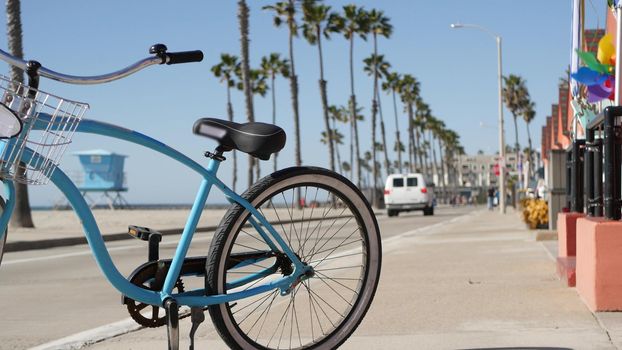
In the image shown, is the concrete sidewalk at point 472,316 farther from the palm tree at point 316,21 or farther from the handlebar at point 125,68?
the palm tree at point 316,21

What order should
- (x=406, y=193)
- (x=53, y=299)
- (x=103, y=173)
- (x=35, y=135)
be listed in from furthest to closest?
(x=103, y=173) < (x=406, y=193) < (x=53, y=299) < (x=35, y=135)

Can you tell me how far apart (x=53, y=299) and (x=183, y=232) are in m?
5.34

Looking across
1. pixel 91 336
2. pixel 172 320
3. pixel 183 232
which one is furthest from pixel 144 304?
pixel 91 336

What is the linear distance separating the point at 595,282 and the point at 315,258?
194 centimetres

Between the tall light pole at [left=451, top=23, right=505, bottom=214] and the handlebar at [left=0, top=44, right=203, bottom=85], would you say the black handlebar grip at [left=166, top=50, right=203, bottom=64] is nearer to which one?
the handlebar at [left=0, top=44, right=203, bottom=85]

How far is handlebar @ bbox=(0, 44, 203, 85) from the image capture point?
3.50 m

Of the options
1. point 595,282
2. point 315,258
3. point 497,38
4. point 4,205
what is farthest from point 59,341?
point 497,38

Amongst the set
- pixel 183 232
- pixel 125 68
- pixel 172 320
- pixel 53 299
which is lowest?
pixel 53 299

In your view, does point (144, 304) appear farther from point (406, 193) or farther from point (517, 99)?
point (517, 99)

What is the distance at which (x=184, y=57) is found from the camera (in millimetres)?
3949

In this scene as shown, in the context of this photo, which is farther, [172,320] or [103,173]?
[103,173]

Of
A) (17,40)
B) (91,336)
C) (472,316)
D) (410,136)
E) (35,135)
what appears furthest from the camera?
(410,136)

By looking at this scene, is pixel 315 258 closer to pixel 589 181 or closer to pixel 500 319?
pixel 500 319

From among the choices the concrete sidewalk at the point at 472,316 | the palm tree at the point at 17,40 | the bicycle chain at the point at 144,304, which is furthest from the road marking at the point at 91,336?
the palm tree at the point at 17,40
